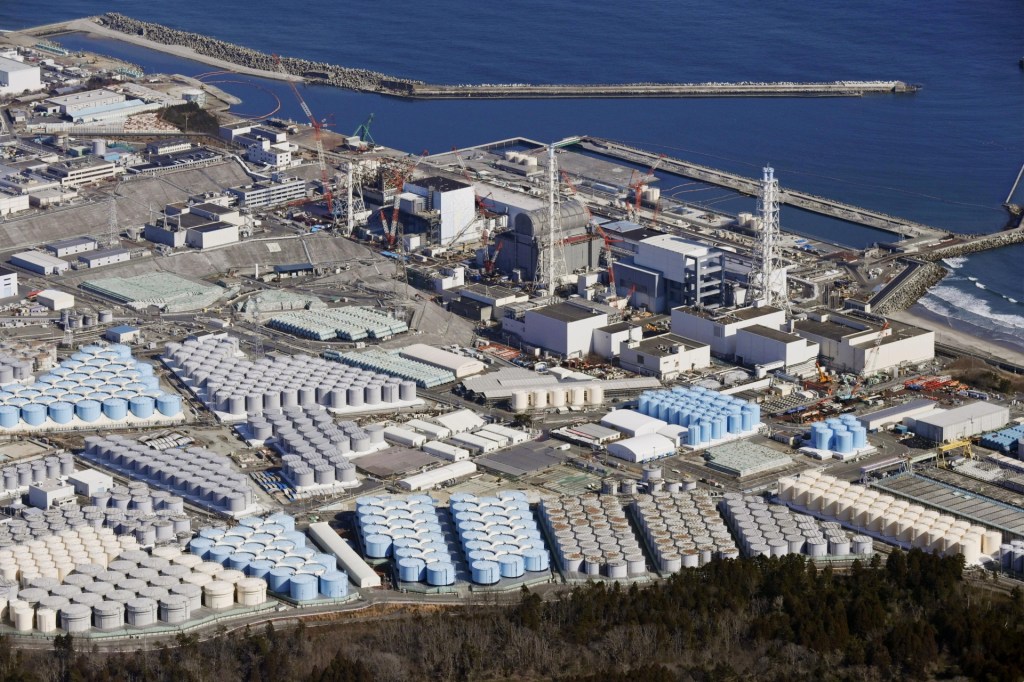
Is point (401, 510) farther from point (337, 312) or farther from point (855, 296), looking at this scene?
point (855, 296)

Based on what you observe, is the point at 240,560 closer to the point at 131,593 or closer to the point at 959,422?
the point at 131,593

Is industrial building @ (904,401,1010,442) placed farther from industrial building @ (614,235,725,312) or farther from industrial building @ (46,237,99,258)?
industrial building @ (46,237,99,258)

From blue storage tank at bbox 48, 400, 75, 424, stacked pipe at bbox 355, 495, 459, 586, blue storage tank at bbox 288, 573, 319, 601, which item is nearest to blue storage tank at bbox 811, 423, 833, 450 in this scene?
stacked pipe at bbox 355, 495, 459, 586

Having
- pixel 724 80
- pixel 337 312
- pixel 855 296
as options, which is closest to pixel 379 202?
pixel 337 312

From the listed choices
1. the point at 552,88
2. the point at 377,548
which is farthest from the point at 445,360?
the point at 552,88

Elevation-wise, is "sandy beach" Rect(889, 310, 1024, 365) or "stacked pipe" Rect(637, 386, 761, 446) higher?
"stacked pipe" Rect(637, 386, 761, 446)

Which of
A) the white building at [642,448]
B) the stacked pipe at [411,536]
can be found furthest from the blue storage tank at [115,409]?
the white building at [642,448]

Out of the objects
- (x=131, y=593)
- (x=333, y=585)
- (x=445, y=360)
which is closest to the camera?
(x=131, y=593)
